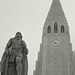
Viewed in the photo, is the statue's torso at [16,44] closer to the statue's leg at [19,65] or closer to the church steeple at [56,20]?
the statue's leg at [19,65]

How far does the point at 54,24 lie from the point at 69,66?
1319 cm

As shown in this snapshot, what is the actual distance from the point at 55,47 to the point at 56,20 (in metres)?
8.94

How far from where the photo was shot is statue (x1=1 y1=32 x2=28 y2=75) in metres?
8.07

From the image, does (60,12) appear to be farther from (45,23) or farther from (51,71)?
(51,71)

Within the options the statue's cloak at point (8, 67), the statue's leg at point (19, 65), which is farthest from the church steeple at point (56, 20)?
the statue's leg at point (19, 65)

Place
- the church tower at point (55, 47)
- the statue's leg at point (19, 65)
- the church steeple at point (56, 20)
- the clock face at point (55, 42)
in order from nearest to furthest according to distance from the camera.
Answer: the statue's leg at point (19, 65) < the church tower at point (55, 47) < the clock face at point (55, 42) < the church steeple at point (56, 20)

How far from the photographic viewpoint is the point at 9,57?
8.23 metres

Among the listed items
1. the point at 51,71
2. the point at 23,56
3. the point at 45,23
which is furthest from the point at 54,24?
the point at 23,56

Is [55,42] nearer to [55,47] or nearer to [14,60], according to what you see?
[55,47]

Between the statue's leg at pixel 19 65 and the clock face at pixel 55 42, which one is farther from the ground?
the clock face at pixel 55 42

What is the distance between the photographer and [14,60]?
26.9 feet

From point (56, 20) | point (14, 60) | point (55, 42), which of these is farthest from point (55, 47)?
point (14, 60)

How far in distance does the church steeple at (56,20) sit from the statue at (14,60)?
169ft

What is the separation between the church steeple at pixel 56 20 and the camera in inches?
2373
